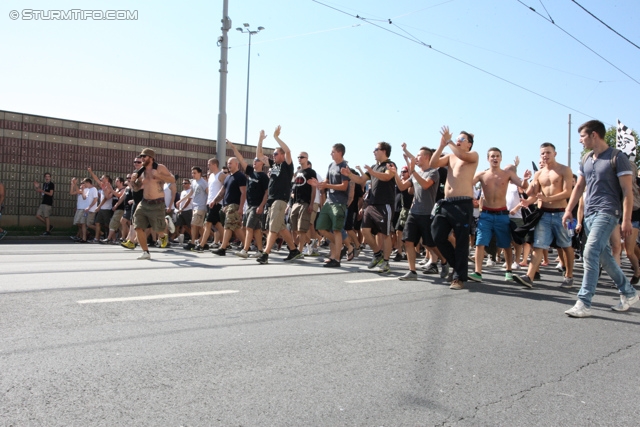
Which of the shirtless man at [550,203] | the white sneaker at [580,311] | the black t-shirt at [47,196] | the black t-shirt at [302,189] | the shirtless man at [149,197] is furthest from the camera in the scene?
the black t-shirt at [47,196]

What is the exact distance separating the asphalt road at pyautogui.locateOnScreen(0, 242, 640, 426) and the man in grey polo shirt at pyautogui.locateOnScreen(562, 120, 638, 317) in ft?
1.32

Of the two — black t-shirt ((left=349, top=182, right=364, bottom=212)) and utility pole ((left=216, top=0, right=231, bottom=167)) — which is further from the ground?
utility pole ((left=216, top=0, right=231, bottom=167))

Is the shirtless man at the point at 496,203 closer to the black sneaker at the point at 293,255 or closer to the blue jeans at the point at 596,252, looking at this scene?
the blue jeans at the point at 596,252

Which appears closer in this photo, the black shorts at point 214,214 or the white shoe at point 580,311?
the white shoe at point 580,311

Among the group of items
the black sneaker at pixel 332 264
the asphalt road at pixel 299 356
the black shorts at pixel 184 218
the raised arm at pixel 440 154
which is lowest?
the asphalt road at pixel 299 356

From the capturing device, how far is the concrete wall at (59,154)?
17484mm

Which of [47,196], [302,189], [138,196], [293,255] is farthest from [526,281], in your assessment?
[47,196]

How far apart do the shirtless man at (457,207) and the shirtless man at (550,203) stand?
3.28ft

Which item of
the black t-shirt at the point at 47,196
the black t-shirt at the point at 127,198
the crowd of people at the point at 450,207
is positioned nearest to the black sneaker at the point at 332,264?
the crowd of people at the point at 450,207

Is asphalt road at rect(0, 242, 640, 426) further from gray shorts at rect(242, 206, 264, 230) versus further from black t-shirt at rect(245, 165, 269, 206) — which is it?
black t-shirt at rect(245, 165, 269, 206)

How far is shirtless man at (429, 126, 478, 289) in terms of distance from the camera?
7.31m

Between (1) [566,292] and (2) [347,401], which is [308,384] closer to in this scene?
(2) [347,401]

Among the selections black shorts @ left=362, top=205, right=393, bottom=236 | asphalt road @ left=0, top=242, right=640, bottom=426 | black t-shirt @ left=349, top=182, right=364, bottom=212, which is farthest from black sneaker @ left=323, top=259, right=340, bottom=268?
asphalt road @ left=0, top=242, right=640, bottom=426

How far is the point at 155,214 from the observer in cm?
967
